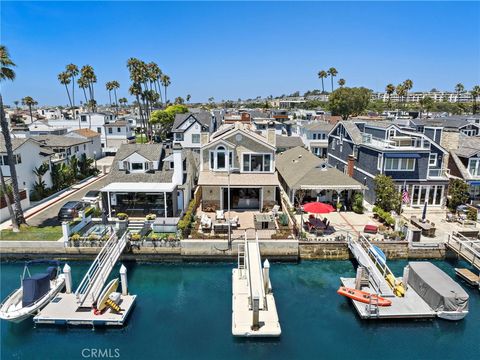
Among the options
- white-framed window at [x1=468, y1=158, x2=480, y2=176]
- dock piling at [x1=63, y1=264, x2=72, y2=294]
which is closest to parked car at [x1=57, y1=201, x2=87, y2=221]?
dock piling at [x1=63, y1=264, x2=72, y2=294]

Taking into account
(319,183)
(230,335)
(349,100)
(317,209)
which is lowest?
(230,335)

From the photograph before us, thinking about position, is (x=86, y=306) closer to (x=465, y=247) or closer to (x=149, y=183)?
(x=149, y=183)

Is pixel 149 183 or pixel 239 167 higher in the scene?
pixel 239 167

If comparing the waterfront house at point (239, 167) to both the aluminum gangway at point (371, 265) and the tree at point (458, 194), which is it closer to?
the aluminum gangway at point (371, 265)

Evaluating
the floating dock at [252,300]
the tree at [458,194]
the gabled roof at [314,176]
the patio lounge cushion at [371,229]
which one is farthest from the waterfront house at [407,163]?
the floating dock at [252,300]

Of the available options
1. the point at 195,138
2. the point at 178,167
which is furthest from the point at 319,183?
the point at 195,138

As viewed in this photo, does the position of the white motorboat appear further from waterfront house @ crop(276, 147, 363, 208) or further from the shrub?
waterfront house @ crop(276, 147, 363, 208)
